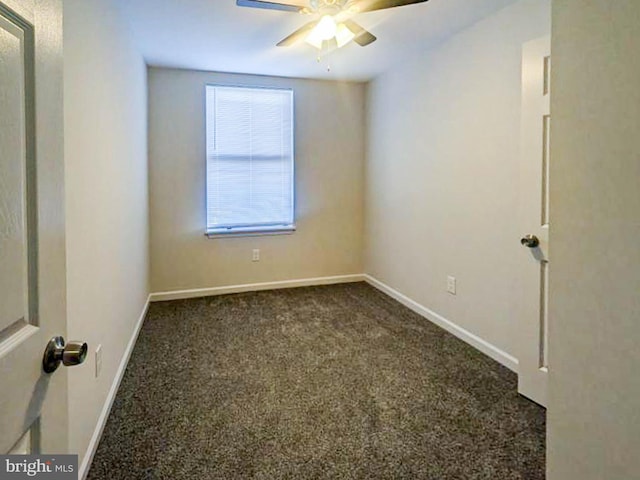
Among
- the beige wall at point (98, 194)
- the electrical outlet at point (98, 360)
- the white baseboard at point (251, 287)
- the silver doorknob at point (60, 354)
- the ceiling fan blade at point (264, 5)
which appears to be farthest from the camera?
the white baseboard at point (251, 287)

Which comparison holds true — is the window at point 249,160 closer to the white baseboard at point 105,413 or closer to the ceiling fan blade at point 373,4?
the white baseboard at point 105,413

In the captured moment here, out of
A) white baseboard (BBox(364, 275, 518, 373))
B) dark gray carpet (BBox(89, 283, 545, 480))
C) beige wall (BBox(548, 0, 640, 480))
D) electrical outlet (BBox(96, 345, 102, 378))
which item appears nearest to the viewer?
beige wall (BBox(548, 0, 640, 480))

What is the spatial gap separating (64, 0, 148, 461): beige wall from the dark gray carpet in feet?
0.83

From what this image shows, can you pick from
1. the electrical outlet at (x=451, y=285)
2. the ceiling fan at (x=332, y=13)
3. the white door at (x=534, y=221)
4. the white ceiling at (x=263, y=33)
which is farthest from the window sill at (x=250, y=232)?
the white door at (x=534, y=221)

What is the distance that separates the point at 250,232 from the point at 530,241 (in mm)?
2838

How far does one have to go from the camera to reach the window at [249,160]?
13.6 feet

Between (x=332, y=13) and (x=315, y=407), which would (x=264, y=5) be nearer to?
(x=332, y=13)

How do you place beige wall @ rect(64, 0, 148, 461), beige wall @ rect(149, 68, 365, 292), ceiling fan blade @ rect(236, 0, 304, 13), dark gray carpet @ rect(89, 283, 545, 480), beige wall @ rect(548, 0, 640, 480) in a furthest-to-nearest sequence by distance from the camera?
beige wall @ rect(149, 68, 365, 292), ceiling fan blade @ rect(236, 0, 304, 13), dark gray carpet @ rect(89, 283, 545, 480), beige wall @ rect(64, 0, 148, 461), beige wall @ rect(548, 0, 640, 480)

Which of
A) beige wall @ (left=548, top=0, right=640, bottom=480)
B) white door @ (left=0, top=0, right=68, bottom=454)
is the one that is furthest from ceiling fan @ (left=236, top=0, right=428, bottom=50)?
white door @ (left=0, top=0, right=68, bottom=454)

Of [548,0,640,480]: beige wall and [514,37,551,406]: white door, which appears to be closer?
[548,0,640,480]: beige wall

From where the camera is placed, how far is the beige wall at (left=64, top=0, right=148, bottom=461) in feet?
5.07

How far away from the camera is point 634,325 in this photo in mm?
935

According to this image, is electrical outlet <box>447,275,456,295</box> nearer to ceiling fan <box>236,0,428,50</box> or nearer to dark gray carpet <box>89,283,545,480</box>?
dark gray carpet <box>89,283,545,480</box>

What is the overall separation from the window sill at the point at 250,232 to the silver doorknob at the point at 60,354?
3473 millimetres
